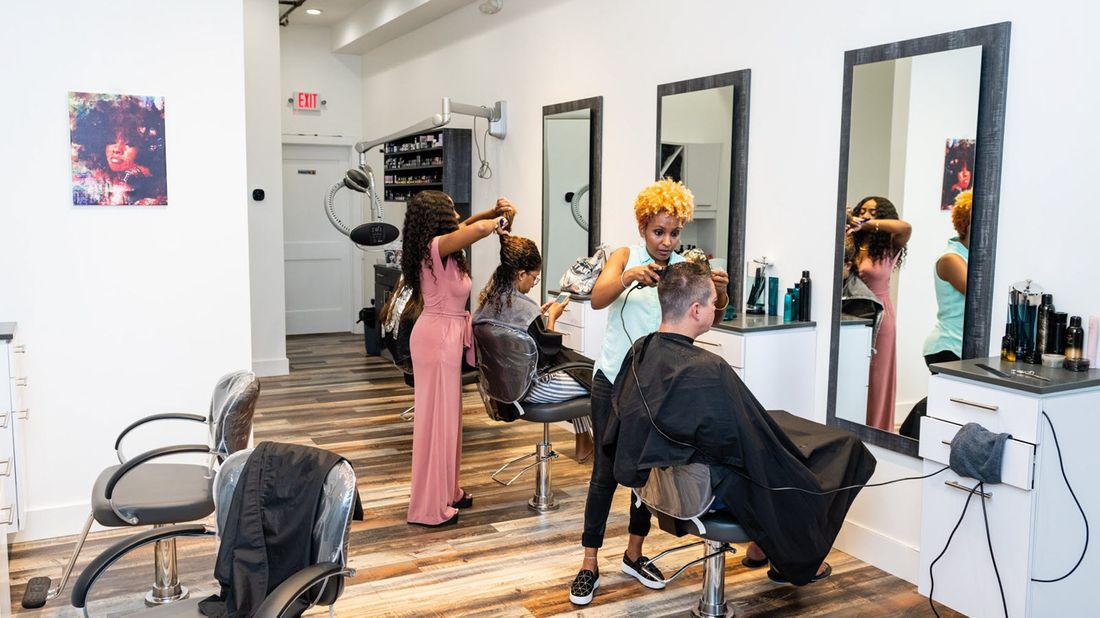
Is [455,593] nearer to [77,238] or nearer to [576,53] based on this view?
[77,238]

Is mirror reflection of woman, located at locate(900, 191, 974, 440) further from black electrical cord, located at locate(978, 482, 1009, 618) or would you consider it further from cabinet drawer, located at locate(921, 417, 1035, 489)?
black electrical cord, located at locate(978, 482, 1009, 618)

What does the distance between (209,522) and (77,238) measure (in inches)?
50.6

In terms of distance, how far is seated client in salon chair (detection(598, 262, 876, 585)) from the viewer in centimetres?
251

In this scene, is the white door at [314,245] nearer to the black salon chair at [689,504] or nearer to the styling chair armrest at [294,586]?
the black salon chair at [689,504]

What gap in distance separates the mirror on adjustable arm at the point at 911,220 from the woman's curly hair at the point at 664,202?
2.54ft

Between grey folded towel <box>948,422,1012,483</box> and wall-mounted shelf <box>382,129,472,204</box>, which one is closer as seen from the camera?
grey folded towel <box>948,422,1012,483</box>

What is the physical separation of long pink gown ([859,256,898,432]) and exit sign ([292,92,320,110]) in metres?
6.70

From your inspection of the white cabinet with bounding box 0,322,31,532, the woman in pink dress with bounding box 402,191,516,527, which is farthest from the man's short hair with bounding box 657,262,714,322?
the white cabinet with bounding box 0,322,31,532

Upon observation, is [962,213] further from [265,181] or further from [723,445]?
[265,181]

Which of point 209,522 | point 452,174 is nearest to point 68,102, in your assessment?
point 209,522

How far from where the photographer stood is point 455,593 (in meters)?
3.15

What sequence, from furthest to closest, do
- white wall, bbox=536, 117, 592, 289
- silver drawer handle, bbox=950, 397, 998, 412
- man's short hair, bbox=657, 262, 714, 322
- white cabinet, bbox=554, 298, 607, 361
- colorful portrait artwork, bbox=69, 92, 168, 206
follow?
1. white wall, bbox=536, 117, 592, 289
2. white cabinet, bbox=554, 298, 607, 361
3. colorful portrait artwork, bbox=69, 92, 168, 206
4. man's short hair, bbox=657, 262, 714, 322
5. silver drawer handle, bbox=950, 397, 998, 412

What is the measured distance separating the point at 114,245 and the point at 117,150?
0.39m

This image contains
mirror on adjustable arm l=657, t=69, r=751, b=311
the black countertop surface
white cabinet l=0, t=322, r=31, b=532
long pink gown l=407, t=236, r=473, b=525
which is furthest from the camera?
mirror on adjustable arm l=657, t=69, r=751, b=311
